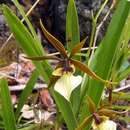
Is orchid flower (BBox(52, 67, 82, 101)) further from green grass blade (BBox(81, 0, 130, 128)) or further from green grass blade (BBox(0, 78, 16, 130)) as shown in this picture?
green grass blade (BBox(0, 78, 16, 130))

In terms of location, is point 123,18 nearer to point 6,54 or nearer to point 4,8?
point 4,8

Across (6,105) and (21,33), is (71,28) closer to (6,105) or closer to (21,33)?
(21,33)

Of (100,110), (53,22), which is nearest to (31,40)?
(100,110)

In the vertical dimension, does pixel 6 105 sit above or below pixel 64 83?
below

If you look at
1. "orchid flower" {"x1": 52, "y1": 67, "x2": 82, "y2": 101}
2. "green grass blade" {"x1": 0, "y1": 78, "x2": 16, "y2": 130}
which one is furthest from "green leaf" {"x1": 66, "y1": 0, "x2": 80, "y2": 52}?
"orchid flower" {"x1": 52, "y1": 67, "x2": 82, "y2": 101}

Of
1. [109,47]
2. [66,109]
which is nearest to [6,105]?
[66,109]
